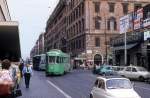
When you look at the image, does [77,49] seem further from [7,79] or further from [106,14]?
[7,79]

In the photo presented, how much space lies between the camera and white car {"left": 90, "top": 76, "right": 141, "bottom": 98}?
17.3 m

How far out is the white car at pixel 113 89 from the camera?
17.3 m

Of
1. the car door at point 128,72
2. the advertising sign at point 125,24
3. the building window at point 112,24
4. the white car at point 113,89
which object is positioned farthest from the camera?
the building window at point 112,24

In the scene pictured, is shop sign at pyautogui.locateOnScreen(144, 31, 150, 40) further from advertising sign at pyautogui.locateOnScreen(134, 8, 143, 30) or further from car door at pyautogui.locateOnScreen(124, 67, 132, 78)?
car door at pyautogui.locateOnScreen(124, 67, 132, 78)

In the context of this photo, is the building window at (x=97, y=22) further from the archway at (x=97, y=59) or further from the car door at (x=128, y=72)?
the car door at (x=128, y=72)

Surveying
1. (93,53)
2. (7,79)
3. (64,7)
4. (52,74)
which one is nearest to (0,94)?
(7,79)

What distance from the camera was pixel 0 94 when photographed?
36.0ft

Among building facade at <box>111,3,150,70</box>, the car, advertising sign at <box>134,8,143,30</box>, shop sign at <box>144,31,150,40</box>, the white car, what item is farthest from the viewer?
advertising sign at <box>134,8,143,30</box>

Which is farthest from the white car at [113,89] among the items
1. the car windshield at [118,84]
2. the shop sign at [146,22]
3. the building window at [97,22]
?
the building window at [97,22]

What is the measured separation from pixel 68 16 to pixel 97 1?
27.1 m

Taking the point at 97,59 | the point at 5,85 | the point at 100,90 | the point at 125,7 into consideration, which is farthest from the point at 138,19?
the point at 5,85

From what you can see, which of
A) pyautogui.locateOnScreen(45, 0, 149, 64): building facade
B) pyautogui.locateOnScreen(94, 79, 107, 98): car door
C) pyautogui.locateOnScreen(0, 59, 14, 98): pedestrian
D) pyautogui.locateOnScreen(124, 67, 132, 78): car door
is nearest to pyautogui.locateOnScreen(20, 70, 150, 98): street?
pyautogui.locateOnScreen(124, 67, 132, 78): car door

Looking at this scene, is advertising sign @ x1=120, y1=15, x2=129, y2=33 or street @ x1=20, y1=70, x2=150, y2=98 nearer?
street @ x1=20, y1=70, x2=150, y2=98

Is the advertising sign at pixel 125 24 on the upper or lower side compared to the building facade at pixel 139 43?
upper
